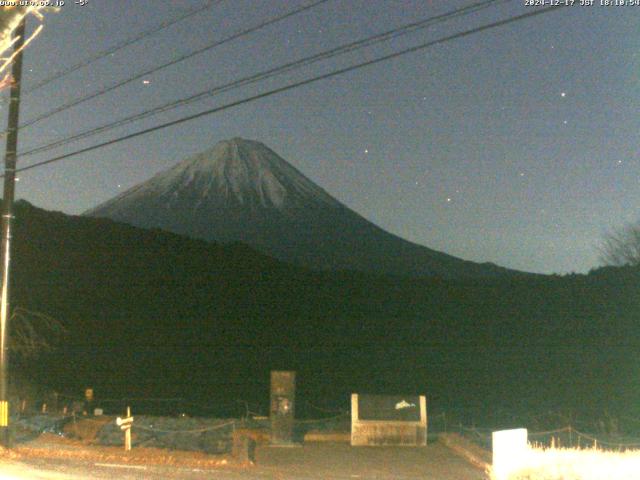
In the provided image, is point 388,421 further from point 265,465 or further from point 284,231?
point 284,231

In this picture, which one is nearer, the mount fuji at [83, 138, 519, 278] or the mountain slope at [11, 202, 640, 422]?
the mountain slope at [11, 202, 640, 422]

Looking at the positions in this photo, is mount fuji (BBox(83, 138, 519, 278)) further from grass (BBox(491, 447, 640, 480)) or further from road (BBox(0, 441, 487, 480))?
grass (BBox(491, 447, 640, 480))

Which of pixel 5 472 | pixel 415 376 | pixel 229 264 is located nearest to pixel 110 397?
pixel 415 376

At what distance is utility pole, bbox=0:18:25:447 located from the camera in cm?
1822

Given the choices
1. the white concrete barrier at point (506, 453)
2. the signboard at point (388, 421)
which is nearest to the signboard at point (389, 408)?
the signboard at point (388, 421)

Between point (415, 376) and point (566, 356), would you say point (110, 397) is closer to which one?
point (415, 376)

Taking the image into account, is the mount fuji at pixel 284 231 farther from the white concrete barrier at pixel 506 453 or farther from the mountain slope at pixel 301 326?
the white concrete barrier at pixel 506 453

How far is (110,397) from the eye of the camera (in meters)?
53.7

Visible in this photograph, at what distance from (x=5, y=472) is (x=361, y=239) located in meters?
178

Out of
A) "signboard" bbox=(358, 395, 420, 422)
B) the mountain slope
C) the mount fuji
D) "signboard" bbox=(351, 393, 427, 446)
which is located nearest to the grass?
"signboard" bbox=(351, 393, 427, 446)

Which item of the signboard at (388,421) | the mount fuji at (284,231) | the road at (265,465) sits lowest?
the road at (265,465)

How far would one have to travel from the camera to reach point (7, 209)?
1870 centimetres

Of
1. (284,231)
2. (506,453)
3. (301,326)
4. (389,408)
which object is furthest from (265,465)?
(284,231)

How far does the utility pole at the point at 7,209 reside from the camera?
1822cm
